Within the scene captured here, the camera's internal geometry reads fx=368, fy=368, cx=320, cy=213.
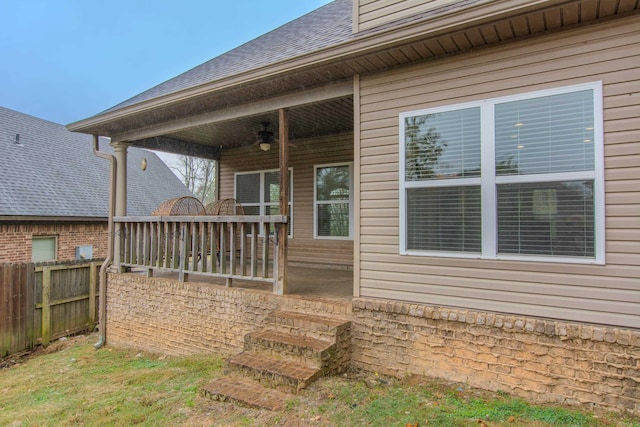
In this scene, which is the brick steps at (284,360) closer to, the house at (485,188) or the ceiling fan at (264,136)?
the house at (485,188)

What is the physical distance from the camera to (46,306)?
7.76 m

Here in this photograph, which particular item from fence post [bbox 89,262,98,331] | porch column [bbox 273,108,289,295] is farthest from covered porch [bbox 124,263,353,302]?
fence post [bbox 89,262,98,331]

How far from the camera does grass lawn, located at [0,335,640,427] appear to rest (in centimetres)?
290

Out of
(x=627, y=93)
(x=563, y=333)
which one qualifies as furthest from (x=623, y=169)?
(x=563, y=333)

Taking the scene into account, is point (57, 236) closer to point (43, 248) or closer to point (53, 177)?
point (43, 248)

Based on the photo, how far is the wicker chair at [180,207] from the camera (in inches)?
259

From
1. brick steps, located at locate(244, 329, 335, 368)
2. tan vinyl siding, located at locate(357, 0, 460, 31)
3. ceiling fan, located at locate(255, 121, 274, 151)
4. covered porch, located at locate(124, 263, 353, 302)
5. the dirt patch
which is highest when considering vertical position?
tan vinyl siding, located at locate(357, 0, 460, 31)

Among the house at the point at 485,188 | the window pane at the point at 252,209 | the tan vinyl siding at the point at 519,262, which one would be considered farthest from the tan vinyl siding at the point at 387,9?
the window pane at the point at 252,209

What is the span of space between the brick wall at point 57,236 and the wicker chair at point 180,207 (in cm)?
618

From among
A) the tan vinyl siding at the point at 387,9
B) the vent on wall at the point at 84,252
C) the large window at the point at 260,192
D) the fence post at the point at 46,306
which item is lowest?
the fence post at the point at 46,306

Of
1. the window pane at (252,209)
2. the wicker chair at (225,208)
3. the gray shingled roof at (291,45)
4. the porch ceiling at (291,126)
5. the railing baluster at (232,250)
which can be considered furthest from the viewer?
the window pane at (252,209)

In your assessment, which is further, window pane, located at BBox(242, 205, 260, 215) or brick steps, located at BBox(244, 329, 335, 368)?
window pane, located at BBox(242, 205, 260, 215)

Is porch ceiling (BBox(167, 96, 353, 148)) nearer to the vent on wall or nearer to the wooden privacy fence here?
the wooden privacy fence

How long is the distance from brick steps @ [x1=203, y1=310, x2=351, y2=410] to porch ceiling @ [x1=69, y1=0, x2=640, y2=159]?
2653 mm
